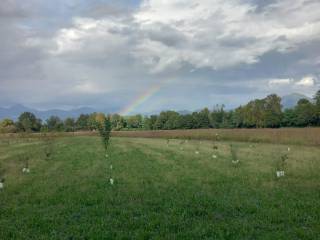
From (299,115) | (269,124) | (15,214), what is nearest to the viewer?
(15,214)

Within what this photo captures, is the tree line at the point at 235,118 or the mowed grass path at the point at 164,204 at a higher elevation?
the tree line at the point at 235,118

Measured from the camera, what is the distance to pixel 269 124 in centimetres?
10238

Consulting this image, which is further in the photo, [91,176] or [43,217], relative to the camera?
[91,176]

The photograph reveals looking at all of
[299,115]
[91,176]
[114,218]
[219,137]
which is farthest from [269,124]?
[114,218]

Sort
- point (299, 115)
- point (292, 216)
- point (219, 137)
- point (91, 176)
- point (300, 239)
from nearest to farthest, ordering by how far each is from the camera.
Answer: point (300, 239) → point (292, 216) → point (91, 176) → point (219, 137) → point (299, 115)

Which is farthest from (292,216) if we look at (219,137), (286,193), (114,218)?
(219,137)

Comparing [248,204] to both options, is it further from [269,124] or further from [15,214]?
[269,124]

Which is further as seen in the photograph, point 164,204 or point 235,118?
point 235,118

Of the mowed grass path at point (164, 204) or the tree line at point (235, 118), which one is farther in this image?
the tree line at point (235, 118)

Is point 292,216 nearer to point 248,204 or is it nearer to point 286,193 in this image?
point 248,204

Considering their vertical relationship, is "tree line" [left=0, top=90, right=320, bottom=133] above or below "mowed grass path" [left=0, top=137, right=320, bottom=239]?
above

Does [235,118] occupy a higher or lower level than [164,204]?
higher

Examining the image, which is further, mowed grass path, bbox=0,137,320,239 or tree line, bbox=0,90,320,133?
tree line, bbox=0,90,320,133

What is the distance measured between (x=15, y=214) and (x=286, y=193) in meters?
9.51
